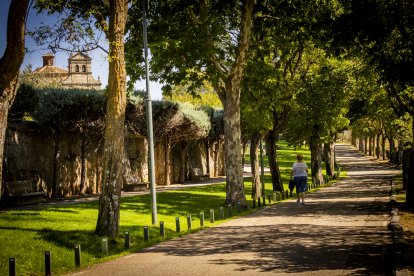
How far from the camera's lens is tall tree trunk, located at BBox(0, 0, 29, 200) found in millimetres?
7578

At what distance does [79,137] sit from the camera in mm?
22953

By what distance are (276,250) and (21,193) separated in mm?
13303

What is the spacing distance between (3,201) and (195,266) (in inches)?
501

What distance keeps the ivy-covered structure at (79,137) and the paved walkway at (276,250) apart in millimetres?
11497

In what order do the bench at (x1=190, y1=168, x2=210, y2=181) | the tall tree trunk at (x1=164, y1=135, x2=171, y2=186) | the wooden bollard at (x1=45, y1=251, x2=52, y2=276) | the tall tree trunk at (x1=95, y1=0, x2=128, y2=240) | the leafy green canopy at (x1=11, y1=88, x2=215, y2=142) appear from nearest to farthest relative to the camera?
the wooden bollard at (x1=45, y1=251, x2=52, y2=276), the tall tree trunk at (x1=95, y1=0, x2=128, y2=240), the leafy green canopy at (x1=11, y1=88, x2=215, y2=142), the tall tree trunk at (x1=164, y1=135, x2=171, y2=186), the bench at (x1=190, y1=168, x2=210, y2=181)

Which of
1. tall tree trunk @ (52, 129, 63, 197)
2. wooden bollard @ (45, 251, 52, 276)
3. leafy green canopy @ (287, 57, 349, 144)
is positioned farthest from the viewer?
leafy green canopy @ (287, 57, 349, 144)

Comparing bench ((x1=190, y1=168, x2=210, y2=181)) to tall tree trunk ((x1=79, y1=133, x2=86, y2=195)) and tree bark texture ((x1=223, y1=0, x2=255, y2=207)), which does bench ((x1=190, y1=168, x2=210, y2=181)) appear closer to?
tall tree trunk ((x1=79, y1=133, x2=86, y2=195))

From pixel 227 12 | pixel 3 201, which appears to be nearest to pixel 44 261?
pixel 3 201

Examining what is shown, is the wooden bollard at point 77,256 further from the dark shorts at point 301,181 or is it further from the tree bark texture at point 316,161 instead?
the tree bark texture at point 316,161

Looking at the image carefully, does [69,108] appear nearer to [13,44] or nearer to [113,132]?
[113,132]

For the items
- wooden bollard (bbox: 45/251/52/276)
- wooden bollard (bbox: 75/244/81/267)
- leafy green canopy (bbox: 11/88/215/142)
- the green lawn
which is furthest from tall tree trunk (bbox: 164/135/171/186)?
wooden bollard (bbox: 45/251/52/276)

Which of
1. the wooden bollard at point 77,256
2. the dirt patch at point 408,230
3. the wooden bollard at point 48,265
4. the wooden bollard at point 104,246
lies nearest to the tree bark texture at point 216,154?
the dirt patch at point 408,230

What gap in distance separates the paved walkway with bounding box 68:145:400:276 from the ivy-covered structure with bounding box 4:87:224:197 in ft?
37.7

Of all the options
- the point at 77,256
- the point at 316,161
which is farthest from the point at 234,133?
the point at 316,161
